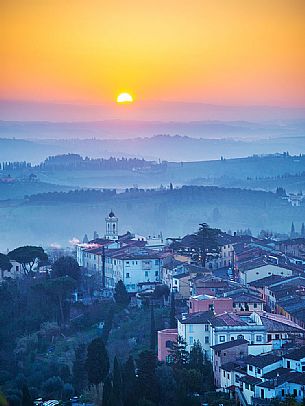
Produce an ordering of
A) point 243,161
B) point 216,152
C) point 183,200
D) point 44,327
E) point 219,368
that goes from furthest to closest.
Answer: point 216,152 → point 243,161 → point 183,200 → point 44,327 → point 219,368

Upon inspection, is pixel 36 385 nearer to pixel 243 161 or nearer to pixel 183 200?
pixel 183 200

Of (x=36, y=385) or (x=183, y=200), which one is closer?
(x=36, y=385)

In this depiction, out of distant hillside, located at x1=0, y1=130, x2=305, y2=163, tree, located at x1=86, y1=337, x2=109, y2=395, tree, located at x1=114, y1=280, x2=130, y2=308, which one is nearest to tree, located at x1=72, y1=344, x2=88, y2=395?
tree, located at x1=86, y1=337, x2=109, y2=395

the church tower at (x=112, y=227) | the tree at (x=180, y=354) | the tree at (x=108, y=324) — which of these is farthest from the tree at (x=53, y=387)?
the church tower at (x=112, y=227)

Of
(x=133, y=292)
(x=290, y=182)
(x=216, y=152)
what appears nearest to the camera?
(x=133, y=292)

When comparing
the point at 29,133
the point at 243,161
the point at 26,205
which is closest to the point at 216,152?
the point at 29,133

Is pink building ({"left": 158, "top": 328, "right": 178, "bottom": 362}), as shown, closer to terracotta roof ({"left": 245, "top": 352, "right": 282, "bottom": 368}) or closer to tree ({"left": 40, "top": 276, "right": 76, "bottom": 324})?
terracotta roof ({"left": 245, "top": 352, "right": 282, "bottom": 368})

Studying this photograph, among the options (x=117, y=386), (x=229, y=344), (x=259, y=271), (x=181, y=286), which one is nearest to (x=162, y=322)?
(x=181, y=286)
